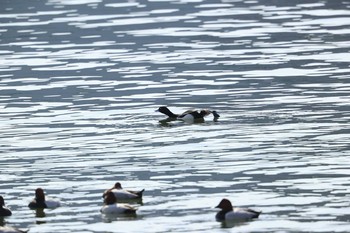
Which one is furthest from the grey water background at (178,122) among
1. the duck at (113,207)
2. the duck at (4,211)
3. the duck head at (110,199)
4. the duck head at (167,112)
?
the duck head at (167,112)

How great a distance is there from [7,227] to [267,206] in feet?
17.2

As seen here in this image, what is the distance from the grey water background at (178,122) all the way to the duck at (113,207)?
28 centimetres

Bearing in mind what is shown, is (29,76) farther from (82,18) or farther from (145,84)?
(82,18)

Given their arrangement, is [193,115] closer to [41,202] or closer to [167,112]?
[167,112]

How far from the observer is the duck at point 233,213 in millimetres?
24891

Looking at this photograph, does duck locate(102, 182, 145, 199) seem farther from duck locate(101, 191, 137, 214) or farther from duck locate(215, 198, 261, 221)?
duck locate(215, 198, 261, 221)

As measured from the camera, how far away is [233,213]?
81.6 feet

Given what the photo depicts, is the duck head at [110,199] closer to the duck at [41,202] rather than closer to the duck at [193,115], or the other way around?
the duck at [41,202]

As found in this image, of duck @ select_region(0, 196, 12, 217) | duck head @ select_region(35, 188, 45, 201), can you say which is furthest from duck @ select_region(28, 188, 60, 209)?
duck @ select_region(0, 196, 12, 217)

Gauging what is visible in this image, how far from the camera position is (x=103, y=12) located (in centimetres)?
7519

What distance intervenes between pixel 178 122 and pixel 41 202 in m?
12.2

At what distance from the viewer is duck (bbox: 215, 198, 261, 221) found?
81.7 ft

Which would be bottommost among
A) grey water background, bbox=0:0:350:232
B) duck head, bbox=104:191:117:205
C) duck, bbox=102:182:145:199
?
grey water background, bbox=0:0:350:232

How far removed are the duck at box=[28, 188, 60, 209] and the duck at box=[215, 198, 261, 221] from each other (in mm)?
3603
